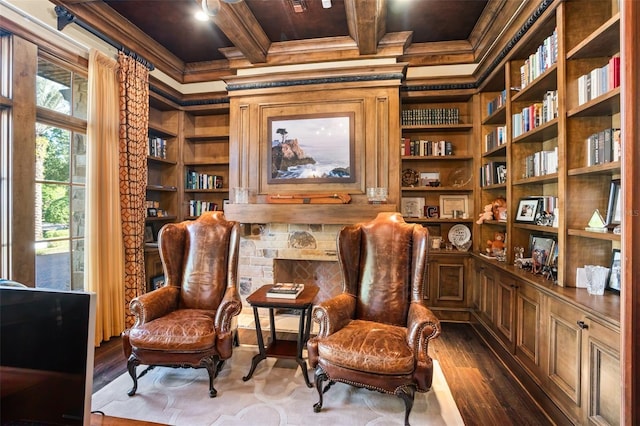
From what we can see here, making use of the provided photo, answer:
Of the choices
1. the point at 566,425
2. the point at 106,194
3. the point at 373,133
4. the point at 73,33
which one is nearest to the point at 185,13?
the point at 73,33

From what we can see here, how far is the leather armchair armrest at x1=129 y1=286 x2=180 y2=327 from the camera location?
2254mm

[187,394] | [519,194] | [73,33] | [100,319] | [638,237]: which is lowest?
[187,394]

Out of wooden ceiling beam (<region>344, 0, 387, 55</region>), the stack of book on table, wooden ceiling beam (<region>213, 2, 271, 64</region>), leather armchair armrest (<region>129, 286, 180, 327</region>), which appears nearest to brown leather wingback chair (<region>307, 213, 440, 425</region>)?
the stack of book on table

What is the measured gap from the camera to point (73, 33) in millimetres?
2777

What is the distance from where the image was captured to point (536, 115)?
2.50 metres

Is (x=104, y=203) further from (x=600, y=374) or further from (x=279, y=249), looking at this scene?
(x=600, y=374)

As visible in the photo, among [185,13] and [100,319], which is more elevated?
[185,13]

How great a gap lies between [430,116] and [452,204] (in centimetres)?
113

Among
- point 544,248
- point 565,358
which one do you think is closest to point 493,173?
point 544,248

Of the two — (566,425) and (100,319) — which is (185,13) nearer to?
(100,319)

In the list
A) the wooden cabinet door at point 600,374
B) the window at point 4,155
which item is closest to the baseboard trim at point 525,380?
the wooden cabinet door at point 600,374

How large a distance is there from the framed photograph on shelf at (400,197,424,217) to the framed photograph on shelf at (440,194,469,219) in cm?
25

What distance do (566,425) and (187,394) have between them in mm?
2415

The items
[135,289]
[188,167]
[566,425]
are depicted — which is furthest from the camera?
[188,167]
